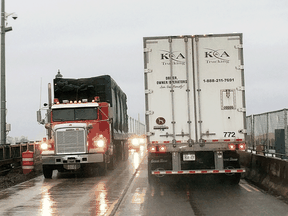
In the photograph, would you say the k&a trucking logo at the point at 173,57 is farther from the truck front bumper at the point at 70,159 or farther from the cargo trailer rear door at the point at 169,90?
the truck front bumper at the point at 70,159

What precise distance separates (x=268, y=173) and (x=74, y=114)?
921 cm

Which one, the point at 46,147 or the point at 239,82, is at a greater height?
the point at 239,82

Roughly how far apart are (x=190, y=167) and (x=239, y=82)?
2.87 metres

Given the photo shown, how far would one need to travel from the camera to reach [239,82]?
13.7 m

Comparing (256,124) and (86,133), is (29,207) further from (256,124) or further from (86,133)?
(256,124)

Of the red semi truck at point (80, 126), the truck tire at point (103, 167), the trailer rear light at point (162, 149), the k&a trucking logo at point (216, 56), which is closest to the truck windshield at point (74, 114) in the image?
the red semi truck at point (80, 126)

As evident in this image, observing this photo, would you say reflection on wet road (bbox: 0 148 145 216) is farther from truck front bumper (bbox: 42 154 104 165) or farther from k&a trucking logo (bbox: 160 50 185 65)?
k&a trucking logo (bbox: 160 50 185 65)

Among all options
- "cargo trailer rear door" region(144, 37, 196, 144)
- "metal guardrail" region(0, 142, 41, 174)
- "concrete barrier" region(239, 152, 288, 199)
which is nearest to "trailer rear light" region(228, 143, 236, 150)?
"cargo trailer rear door" region(144, 37, 196, 144)

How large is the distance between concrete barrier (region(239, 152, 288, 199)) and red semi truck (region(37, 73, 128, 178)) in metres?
6.00

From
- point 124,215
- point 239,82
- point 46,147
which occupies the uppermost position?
point 239,82

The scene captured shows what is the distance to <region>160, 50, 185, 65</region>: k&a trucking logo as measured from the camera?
13930mm

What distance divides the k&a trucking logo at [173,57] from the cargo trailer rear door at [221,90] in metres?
0.40

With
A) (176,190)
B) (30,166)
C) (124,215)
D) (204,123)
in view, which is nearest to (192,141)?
(204,123)

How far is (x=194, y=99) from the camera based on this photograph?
13.9m
